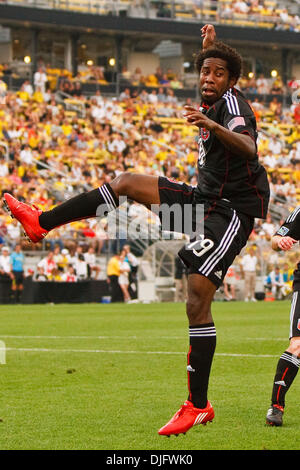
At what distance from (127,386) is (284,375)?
2200 mm

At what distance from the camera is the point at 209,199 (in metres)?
6.38

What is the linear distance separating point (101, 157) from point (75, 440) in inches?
1034

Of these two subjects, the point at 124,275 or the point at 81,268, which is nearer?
the point at 81,268

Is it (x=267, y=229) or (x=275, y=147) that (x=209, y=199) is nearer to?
(x=267, y=229)

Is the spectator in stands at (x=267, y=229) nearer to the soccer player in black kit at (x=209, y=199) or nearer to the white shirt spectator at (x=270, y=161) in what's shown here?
the white shirt spectator at (x=270, y=161)

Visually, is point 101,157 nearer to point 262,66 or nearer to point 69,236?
point 69,236

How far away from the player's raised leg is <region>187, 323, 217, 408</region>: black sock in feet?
3.07

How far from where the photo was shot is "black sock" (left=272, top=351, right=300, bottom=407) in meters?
7.04

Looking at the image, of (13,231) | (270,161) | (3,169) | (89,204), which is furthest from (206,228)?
(270,161)

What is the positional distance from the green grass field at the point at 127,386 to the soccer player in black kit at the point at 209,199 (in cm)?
44

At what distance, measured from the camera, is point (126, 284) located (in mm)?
27406

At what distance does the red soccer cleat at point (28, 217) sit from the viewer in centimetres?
666

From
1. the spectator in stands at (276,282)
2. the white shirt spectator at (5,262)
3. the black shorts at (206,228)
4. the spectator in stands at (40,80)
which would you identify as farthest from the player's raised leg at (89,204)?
the spectator in stands at (40,80)

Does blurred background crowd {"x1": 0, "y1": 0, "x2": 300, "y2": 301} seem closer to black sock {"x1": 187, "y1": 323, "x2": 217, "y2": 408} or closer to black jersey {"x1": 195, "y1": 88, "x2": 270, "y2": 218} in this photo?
black jersey {"x1": 195, "y1": 88, "x2": 270, "y2": 218}
